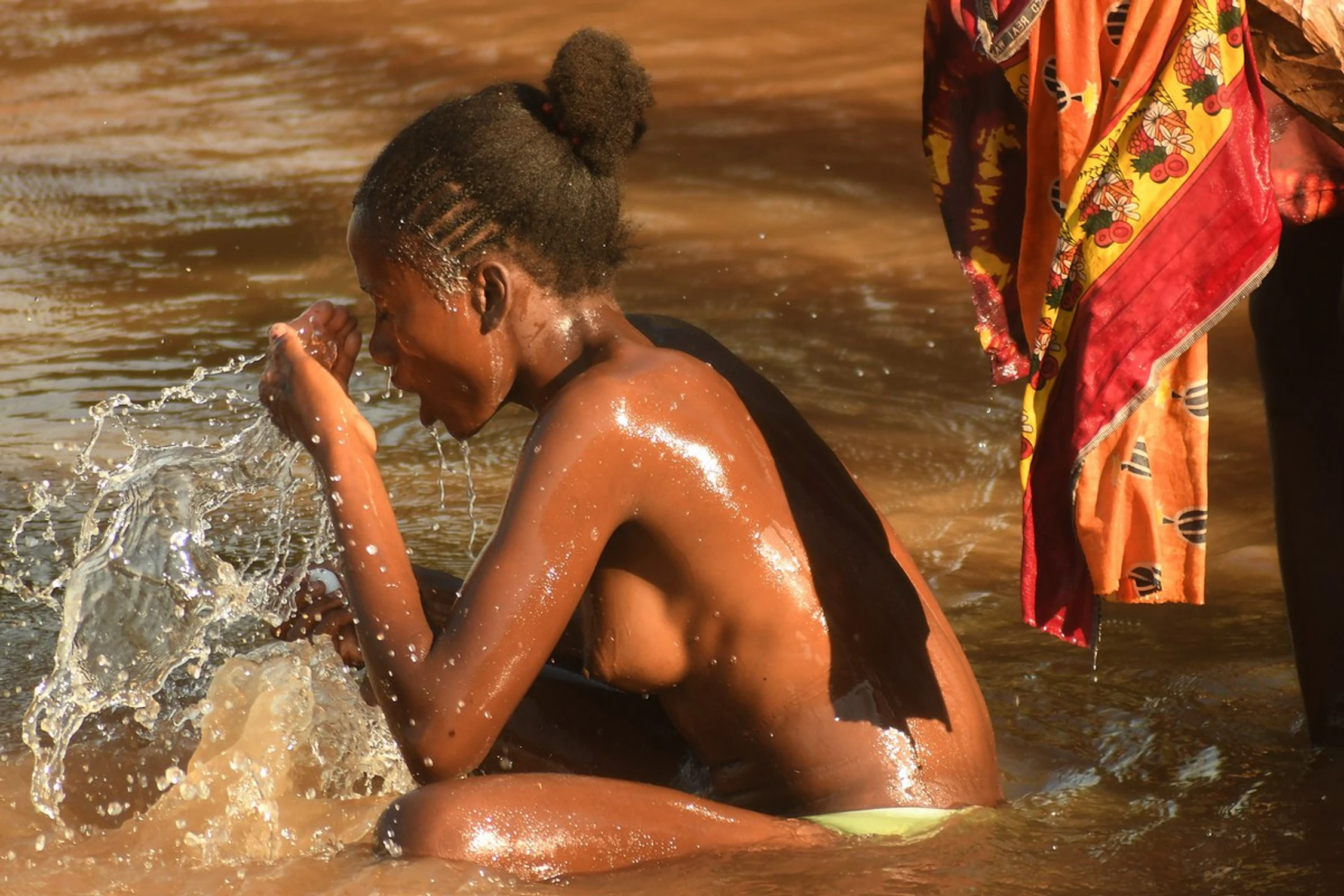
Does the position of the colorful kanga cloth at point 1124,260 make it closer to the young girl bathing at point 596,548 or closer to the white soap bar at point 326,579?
the young girl bathing at point 596,548

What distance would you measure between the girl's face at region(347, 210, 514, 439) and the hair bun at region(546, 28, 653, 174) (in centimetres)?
28

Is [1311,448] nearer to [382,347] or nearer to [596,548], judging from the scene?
[596,548]

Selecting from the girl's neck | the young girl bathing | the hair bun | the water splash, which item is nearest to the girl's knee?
the young girl bathing

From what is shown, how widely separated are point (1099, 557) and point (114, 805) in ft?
5.35

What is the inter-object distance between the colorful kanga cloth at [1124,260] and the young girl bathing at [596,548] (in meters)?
0.30

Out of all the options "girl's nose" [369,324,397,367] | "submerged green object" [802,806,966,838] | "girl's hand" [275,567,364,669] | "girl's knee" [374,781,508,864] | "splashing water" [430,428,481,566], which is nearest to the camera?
"girl's knee" [374,781,508,864]

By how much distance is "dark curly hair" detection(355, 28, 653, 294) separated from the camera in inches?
101

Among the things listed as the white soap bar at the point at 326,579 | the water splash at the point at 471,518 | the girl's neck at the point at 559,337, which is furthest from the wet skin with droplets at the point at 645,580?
the water splash at the point at 471,518

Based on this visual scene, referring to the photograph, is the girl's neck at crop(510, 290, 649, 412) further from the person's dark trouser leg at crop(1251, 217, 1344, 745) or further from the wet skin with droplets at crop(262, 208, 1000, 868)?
the person's dark trouser leg at crop(1251, 217, 1344, 745)

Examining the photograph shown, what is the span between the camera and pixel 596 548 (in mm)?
2455

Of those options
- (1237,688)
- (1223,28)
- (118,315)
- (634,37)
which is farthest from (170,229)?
(1223,28)

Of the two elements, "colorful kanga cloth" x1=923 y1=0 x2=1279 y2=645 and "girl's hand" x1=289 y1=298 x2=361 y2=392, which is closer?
"colorful kanga cloth" x1=923 y1=0 x2=1279 y2=645

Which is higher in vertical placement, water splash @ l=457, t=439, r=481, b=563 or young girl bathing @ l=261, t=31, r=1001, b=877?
young girl bathing @ l=261, t=31, r=1001, b=877

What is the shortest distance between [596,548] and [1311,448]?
1.36 meters
